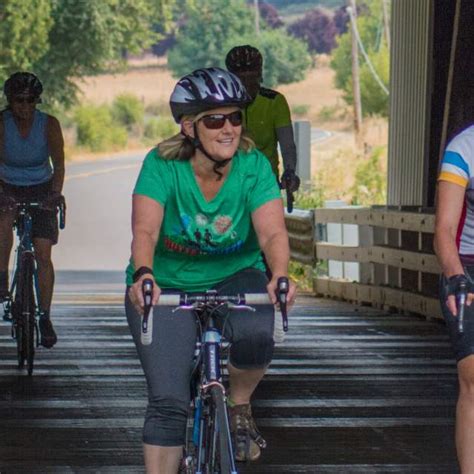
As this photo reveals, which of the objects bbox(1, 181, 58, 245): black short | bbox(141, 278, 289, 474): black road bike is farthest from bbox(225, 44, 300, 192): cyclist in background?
bbox(141, 278, 289, 474): black road bike

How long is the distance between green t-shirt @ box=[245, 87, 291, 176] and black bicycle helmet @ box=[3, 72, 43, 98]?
1546 millimetres

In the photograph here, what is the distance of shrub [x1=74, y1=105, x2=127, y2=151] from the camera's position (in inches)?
3642

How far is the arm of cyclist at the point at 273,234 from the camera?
6.98 metres

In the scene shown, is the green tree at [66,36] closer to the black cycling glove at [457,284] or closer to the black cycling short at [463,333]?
the black cycling short at [463,333]

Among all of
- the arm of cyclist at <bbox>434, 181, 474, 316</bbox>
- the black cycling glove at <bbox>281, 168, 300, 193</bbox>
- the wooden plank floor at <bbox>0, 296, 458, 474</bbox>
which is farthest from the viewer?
the black cycling glove at <bbox>281, 168, 300, 193</bbox>

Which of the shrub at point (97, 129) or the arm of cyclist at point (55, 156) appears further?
the shrub at point (97, 129)

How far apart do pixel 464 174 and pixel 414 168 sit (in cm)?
1282

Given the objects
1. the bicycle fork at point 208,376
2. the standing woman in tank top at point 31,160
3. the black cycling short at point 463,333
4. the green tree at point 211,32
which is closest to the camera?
the bicycle fork at point 208,376

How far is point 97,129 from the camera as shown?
93.8 metres

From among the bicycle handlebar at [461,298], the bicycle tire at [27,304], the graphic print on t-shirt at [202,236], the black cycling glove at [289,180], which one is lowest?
the bicycle tire at [27,304]

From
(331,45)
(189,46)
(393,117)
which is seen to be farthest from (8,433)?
(331,45)

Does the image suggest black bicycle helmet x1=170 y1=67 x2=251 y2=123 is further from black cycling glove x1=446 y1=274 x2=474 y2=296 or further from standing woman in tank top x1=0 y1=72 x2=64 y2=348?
standing woman in tank top x1=0 y1=72 x2=64 y2=348

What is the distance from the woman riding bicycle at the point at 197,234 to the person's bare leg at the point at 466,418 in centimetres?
85

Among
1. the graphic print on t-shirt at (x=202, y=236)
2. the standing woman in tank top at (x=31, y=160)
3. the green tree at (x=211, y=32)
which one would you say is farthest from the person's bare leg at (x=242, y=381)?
the green tree at (x=211, y=32)
